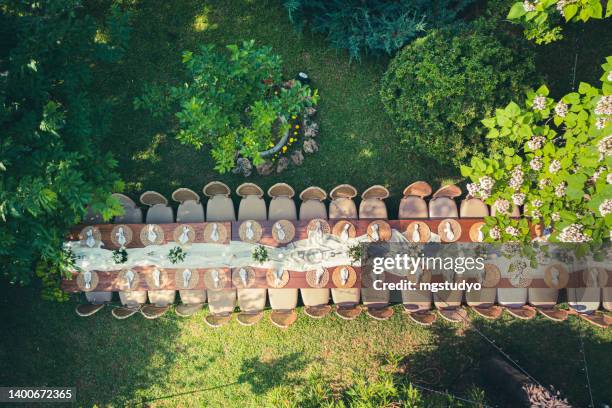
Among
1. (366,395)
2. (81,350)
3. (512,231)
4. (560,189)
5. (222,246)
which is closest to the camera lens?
(560,189)

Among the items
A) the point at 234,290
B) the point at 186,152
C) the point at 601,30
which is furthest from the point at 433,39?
the point at 234,290

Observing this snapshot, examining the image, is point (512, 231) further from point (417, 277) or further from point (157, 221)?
point (157, 221)

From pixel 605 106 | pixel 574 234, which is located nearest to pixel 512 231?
pixel 574 234

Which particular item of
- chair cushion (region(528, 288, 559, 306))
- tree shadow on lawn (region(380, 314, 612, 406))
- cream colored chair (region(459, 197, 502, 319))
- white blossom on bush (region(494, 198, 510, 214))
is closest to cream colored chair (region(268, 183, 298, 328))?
tree shadow on lawn (region(380, 314, 612, 406))

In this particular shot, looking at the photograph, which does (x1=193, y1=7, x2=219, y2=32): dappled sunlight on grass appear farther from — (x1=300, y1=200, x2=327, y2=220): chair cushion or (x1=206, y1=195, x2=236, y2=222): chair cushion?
(x1=300, y1=200, x2=327, y2=220): chair cushion

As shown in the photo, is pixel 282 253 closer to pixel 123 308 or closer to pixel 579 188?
pixel 123 308

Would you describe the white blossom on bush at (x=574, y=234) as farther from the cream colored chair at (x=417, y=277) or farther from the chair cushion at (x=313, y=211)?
the chair cushion at (x=313, y=211)
